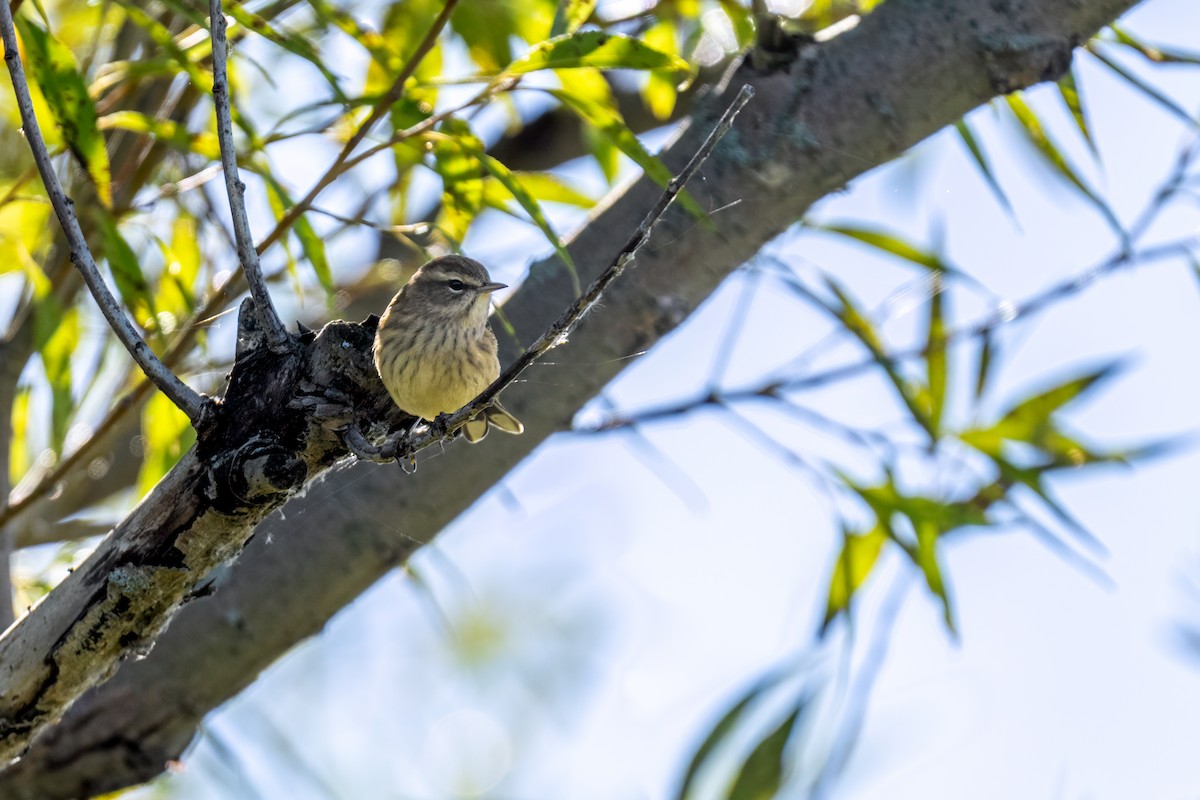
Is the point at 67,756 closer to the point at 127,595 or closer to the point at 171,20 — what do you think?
the point at 127,595

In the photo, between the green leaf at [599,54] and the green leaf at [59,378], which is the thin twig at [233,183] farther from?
the green leaf at [59,378]

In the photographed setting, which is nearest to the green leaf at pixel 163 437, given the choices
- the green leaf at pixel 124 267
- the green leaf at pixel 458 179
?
the green leaf at pixel 124 267

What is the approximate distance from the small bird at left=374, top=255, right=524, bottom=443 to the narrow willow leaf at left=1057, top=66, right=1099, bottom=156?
1.31m

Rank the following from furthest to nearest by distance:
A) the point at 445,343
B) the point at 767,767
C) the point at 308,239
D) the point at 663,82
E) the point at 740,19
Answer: the point at 663,82 → the point at 767,767 → the point at 740,19 → the point at 445,343 → the point at 308,239

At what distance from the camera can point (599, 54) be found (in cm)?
227

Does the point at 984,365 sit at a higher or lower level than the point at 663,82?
lower

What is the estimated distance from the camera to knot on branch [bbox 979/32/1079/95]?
2.50m

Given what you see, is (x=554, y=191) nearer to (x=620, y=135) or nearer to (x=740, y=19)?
(x=740, y=19)

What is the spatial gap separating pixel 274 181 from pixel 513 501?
34.0 inches

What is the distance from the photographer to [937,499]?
3.28 meters

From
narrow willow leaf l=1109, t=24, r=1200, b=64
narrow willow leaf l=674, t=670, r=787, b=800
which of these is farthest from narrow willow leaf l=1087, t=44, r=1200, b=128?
narrow willow leaf l=674, t=670, r=787, b=800

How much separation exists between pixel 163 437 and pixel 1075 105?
85.5 inches

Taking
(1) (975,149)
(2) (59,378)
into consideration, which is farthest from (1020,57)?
(2) (59,378)

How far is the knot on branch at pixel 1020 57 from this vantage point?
2.50 metres
